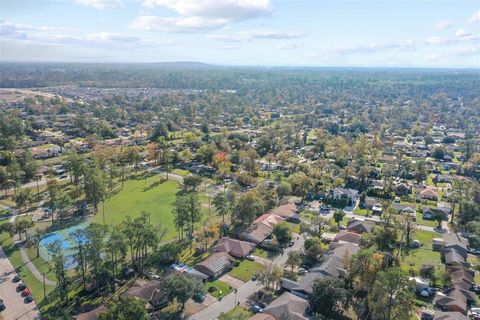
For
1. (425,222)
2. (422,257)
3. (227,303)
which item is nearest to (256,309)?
(227,303)

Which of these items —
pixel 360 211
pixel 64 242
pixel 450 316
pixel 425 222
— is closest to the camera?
pixel 450 316

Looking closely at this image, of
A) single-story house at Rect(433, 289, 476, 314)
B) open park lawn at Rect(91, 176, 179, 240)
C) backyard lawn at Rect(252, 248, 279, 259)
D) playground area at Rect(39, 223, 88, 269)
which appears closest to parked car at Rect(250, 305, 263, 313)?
backyard lawn at Rect(252, 248, 279, 259)

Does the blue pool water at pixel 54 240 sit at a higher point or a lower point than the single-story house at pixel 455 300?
lower

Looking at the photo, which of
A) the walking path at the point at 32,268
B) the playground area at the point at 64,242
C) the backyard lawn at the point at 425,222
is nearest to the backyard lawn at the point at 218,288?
the walking path at the point at 32,268

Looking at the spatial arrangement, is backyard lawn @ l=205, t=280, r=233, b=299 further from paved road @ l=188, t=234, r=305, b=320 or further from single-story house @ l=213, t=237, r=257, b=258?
single-story house @ l=213, t=237, r=257, b=258

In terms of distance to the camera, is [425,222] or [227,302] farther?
[425,222]

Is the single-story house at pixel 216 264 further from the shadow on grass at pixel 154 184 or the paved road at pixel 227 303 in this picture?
the shadow on grass at pixel 154 184

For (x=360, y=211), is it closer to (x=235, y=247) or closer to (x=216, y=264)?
(x=235, y=247)
